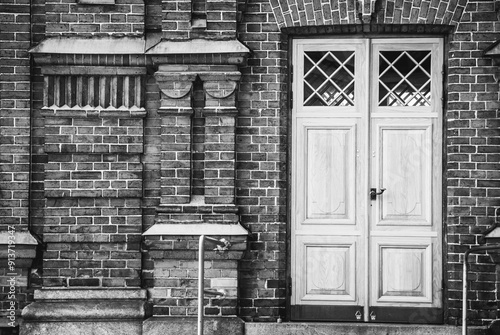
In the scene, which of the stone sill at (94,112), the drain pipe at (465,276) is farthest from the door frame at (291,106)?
the stone sill at (94,112)

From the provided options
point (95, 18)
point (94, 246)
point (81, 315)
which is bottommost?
point (81, 315)

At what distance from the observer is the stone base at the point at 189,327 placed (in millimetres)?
7668

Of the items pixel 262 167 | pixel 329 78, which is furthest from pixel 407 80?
pixel 262 167

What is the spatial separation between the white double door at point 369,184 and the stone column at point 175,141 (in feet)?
3.53

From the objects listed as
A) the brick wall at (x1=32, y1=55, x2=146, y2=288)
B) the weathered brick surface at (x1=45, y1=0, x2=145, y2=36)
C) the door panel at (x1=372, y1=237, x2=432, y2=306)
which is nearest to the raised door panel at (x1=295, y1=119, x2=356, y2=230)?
the door panel at (x1=372, y1=237, x2=432, y2=306)

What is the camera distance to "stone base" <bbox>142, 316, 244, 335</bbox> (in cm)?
767

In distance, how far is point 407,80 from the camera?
26.4 ft

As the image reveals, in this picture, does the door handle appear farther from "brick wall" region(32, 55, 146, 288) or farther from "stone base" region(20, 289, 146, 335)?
"stone base" region(20, 289, 146, 335)

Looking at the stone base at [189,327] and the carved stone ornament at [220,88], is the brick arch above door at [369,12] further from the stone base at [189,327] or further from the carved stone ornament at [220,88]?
the stone base at [189,327]

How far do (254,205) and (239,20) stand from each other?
1840mm

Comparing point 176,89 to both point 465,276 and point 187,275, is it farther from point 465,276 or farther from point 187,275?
point 465,276

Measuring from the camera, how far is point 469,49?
7.84 metres

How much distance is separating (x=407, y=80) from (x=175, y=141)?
239cm

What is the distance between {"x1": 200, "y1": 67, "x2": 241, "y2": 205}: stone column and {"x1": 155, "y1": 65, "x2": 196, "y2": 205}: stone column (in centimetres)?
20
